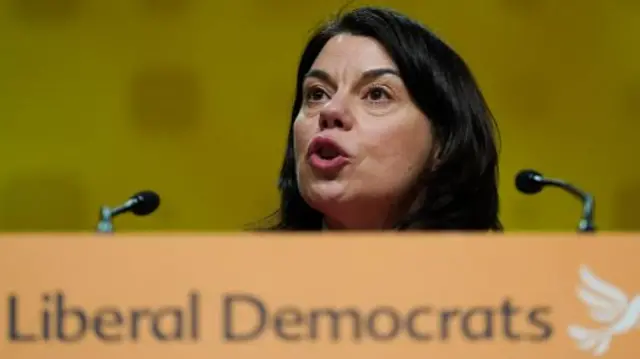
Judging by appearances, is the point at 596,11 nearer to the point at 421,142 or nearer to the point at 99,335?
the point at 421,142

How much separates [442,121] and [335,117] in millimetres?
165

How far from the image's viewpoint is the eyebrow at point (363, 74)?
4.85 ft

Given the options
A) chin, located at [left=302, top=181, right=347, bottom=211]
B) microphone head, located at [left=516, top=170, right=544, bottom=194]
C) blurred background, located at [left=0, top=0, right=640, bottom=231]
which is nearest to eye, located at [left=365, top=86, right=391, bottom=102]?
chin, located at [left=302, top=181, right=347, bottom=211]

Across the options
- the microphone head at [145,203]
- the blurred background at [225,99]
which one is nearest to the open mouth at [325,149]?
the microphone head at [145,203]

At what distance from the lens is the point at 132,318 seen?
95cm

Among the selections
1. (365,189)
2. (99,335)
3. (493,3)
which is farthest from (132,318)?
(493,3)

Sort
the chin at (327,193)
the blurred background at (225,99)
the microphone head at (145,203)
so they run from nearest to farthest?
the chin at (327,193) < the microphone head at (145,203) < the blurred background at (225,99)

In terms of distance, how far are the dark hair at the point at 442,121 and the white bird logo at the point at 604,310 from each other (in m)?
0.49

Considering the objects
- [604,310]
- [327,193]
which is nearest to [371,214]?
[327,193]

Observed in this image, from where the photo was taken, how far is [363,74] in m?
1.48

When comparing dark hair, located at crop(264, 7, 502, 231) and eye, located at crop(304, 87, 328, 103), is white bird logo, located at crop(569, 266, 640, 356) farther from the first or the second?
eye, located at crop(304, 87, 328, 103)

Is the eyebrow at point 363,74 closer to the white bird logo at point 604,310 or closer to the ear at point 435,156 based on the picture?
the ear at point 435,156

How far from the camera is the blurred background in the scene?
7.37 ft

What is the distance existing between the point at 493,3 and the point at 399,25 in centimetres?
79
